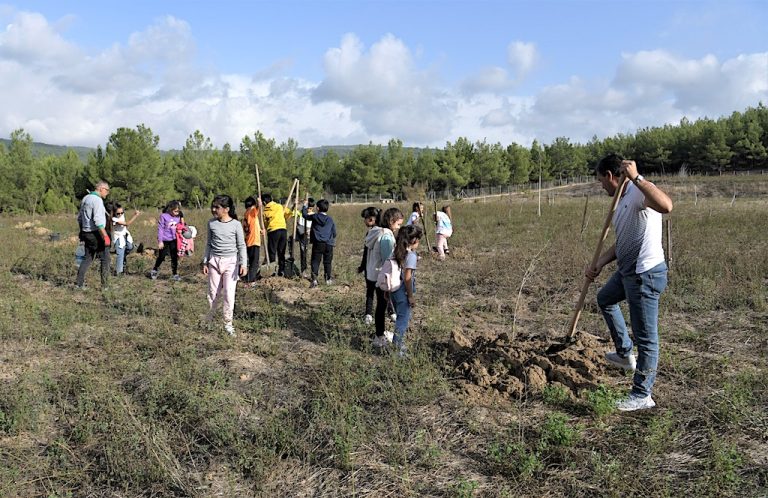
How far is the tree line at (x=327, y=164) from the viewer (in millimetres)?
33781

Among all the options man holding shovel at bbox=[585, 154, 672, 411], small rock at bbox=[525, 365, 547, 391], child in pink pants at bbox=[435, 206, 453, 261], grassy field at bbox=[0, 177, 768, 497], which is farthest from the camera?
child in pink pants at bbox=[435, 206, 453, 261]

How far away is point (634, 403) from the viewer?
359cm

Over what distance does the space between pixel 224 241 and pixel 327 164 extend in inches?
2027

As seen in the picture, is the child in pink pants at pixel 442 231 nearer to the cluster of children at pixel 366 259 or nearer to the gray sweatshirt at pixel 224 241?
the cluster of children at pixel 366 259

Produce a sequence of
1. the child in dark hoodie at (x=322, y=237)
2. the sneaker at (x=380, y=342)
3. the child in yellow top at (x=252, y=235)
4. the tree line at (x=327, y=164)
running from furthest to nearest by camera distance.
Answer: the tree line at (x=327, y=164) < the child in yellow top at (x=252, y=235) < the child in dark hoodie at (x=322, y=237) < the sneaker at (x=380, y=342)

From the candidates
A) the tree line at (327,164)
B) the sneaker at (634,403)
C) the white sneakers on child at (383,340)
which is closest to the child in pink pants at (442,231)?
the white sneakers on child at (383,340)

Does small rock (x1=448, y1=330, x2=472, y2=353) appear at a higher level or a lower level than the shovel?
lower

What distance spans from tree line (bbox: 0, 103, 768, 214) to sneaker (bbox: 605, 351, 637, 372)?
101ft

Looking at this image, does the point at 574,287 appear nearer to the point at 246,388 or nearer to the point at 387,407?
the point at 387,407

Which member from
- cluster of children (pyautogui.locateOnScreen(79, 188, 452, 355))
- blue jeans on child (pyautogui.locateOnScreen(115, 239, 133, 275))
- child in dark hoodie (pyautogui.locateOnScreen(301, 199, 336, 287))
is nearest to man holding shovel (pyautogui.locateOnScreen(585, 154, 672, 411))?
cluster of children (pyautogui.locateOnScreen(79, 188, 452, 355))

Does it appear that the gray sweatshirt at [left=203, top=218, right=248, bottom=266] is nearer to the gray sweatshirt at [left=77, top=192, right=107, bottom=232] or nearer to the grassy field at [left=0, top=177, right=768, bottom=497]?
the grassy field at [left=0, top=177, right=768, bottom=497]

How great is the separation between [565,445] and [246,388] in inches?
106

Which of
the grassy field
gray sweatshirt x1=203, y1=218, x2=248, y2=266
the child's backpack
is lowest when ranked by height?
the grassy field

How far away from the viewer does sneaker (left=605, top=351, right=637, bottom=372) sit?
13.4 feet
